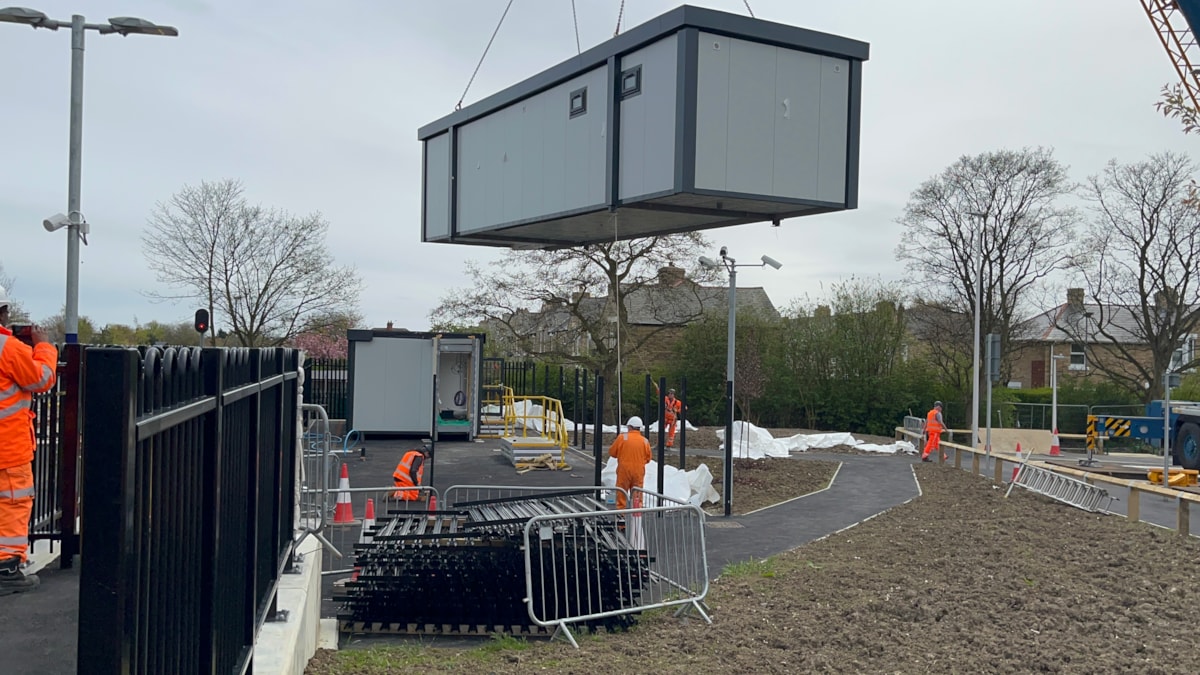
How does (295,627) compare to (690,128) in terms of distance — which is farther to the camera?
(690,128)

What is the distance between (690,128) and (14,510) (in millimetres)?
5652

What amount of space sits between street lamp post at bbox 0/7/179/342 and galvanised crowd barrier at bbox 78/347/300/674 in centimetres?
1191

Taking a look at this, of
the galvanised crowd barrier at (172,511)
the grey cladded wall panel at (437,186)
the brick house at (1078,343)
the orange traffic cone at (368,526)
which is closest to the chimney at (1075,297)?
the brick house at (1078,343)

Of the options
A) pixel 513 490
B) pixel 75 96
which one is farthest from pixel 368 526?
pixel 75 96

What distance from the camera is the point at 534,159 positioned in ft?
34.6

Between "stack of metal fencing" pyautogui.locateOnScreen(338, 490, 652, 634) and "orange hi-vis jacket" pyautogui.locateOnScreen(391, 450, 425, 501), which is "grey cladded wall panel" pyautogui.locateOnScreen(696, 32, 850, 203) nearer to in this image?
"stack of metal fencing" pyautogui.locateOnScreen(338, 490, 652, 634)

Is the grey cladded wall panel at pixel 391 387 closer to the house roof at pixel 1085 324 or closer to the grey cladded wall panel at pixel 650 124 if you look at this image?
the grey cladded wall panel at pixel 650 124

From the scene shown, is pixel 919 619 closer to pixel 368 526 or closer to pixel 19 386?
pixel 368 526

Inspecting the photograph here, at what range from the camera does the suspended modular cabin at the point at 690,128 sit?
844cm

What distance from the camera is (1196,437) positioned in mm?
24328

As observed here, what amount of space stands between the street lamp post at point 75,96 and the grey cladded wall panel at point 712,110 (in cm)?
1012

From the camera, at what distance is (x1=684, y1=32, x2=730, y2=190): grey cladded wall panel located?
8383 millimetres

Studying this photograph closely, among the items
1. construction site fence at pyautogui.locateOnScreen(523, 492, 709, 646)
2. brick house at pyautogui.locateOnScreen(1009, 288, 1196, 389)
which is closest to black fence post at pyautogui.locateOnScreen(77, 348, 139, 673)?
construction site fence at pyautogui.locateOnScreen(523, 492, 709, 646)

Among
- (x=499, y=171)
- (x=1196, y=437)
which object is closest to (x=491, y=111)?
(x=499, y=171)
